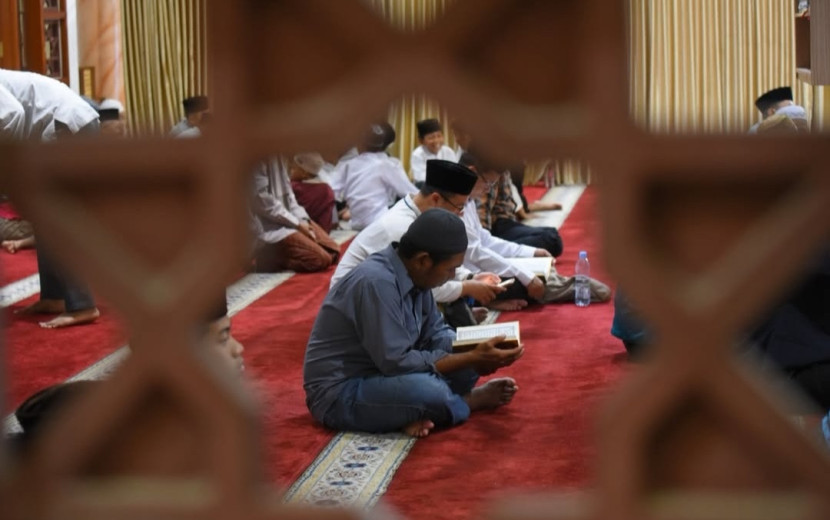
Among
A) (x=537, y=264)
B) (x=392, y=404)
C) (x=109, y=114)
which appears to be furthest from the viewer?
(x=109, y=114)

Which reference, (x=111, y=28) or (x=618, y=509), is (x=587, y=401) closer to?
(x=618, y=509)

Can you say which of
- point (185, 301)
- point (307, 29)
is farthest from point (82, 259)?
point (307, 29)

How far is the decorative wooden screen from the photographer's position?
0.55m

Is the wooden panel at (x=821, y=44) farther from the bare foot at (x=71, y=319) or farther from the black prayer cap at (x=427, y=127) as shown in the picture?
the black prayer cap at (x=427, y=127)

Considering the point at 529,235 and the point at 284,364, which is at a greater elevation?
the point at 529,235

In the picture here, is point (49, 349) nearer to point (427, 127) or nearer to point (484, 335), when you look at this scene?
point (484, 335)

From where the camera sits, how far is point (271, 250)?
6039 millimetres

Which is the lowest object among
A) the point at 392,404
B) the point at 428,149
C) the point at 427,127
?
the point at 392,404

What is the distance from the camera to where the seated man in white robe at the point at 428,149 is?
24.5 ft

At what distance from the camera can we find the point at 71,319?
4.73 meters

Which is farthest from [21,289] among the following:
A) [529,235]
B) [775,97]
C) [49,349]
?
[775,97]

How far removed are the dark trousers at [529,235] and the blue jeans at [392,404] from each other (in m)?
2.58

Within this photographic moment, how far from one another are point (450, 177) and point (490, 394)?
887mm

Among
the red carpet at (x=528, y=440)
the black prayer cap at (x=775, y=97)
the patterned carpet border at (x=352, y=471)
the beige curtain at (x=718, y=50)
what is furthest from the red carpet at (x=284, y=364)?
the beige curtain at (x=718, y=50)
